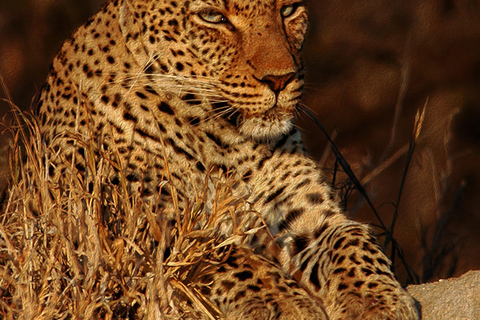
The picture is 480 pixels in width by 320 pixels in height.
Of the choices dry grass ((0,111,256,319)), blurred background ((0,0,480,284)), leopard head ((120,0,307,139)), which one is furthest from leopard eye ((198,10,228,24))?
blurred background ((0,0,480,284))

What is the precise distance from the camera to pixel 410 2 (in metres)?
9.60

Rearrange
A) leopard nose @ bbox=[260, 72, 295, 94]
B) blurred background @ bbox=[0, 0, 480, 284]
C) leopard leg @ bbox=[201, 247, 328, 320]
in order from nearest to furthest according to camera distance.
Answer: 1. leopard leg @ bbox=[201, 247, 328, 320]
2. leopard nose @ bbox=[260, 72, 295, 94]
3. blurred background @ bbox=[0, 0, 480, 284]

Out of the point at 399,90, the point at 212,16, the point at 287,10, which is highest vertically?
the point at 212,16

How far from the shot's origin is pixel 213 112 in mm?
4520

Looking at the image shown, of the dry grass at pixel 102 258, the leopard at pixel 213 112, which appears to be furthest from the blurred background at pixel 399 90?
the dry grass at pixel 102 258

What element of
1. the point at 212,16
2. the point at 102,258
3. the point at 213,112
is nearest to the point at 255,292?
the point at 102,258

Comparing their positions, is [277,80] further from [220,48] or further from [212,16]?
[212,16]

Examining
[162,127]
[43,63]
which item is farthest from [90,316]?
[43,63]

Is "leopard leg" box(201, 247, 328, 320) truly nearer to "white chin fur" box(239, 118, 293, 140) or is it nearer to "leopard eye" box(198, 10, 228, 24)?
"white chin fur" box(239, 118, 293, 140)

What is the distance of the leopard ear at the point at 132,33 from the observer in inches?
173

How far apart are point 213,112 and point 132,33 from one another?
529 mm

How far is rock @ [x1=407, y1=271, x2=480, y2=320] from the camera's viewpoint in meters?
3.68

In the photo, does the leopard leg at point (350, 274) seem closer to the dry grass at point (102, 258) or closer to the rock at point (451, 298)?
the rock at point (451, 298)

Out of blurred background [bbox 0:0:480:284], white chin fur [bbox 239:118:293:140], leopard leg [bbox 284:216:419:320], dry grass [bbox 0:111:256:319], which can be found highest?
dry grass [bbox 0:111:256:319]
